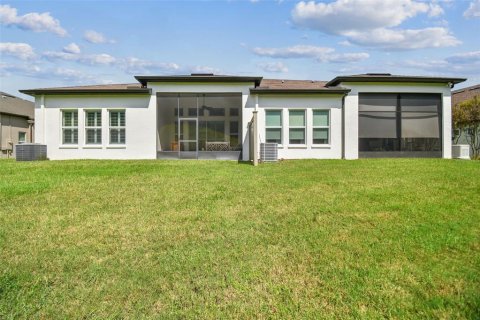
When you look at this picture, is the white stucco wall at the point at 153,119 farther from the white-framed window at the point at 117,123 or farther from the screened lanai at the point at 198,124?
the screened lanai at the point at 198,124

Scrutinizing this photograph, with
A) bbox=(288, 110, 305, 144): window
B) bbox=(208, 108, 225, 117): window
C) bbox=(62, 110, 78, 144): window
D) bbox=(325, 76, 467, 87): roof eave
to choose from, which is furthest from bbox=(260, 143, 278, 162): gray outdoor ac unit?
bbox=(62, 110, 78, 144): window

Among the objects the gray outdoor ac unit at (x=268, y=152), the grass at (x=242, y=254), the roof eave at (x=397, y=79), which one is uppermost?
the roof eave at (x=397, y=79)

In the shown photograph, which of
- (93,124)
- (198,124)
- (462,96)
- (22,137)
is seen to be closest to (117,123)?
(93,124)

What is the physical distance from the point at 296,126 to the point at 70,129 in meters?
12.3

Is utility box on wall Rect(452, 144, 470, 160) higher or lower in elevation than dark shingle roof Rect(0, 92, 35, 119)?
lower

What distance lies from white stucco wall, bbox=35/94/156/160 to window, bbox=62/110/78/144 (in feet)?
0.70

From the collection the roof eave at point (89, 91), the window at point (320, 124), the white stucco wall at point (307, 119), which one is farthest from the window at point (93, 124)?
the window at point (320, 124)

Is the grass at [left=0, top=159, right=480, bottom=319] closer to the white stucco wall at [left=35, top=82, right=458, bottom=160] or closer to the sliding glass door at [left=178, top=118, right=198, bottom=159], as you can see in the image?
the white stucco wall at [left=35, top=82, right=458, bottom=160]

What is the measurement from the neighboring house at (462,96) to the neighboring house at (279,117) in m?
3.99

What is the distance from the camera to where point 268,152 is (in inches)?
610

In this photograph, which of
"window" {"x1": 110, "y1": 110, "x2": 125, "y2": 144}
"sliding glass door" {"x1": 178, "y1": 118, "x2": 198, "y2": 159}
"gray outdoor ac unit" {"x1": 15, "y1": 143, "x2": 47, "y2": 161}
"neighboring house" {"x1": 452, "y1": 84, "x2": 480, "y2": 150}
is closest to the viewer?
"gray outdoor ac unit" {"x1": 15, "y1": 143, "x2": 47, "y2": 161}

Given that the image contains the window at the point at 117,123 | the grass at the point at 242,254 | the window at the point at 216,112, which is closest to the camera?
the grass at the point at 242,254

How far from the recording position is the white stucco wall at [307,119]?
17469 mm

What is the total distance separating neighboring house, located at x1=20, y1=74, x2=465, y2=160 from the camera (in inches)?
687
